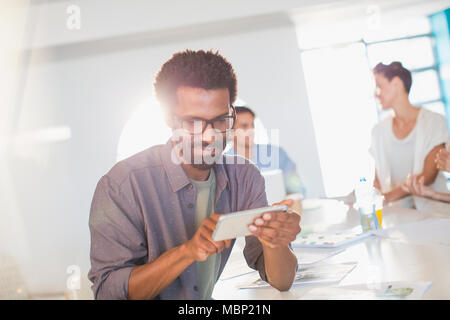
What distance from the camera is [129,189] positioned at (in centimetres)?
125

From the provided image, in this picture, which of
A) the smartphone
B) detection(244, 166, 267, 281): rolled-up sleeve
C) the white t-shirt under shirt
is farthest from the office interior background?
the white t-shirt under shirt

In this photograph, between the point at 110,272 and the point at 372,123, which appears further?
the point at 372,123

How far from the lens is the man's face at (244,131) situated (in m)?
1.31

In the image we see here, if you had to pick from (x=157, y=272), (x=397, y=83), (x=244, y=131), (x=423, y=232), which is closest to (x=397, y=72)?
(x=397, y=83)

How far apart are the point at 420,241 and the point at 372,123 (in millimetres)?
652

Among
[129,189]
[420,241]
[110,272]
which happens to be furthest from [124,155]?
[420,241]

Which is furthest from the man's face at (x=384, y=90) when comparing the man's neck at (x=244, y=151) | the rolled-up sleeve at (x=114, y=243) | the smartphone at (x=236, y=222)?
the rolled-up sleeve at (x=114, y=243)

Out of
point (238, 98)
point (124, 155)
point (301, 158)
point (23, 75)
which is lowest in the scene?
point (301, 158)

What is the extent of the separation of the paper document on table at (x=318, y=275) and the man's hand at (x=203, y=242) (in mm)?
250

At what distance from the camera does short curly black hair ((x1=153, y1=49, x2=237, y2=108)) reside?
49.5 inches

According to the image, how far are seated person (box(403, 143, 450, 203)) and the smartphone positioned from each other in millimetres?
1372

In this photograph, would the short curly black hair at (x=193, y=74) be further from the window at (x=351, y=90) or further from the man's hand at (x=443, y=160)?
the man's hand at (x=443, y=160)
